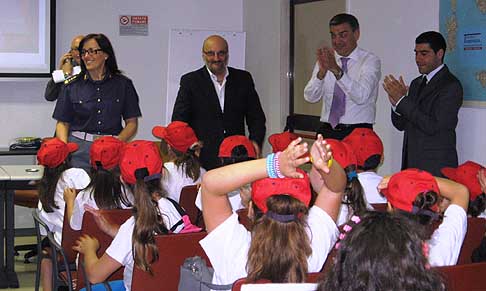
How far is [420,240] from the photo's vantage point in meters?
1.60

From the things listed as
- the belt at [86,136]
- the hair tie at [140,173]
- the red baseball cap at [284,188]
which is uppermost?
the belt at [86,136]

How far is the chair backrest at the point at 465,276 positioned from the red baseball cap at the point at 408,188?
0.30 m

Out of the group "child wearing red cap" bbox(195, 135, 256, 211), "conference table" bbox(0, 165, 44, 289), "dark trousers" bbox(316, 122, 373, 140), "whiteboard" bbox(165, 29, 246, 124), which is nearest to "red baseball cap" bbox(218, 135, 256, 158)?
"child wearing red cap" bbox(195, 135, 256, 211)

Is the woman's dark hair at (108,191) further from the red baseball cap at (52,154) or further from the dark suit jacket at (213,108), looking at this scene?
the dark suit jacket at (213,108)

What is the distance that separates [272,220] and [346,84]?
2871mm

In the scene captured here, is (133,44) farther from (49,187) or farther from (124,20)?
(49,187)

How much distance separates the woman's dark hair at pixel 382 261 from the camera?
150cm

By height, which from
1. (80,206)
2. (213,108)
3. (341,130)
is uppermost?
(213,108)

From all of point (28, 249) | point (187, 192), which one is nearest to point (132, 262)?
point (187, 192)

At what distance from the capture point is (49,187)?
4199 mm

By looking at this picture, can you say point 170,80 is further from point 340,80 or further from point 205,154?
point 340,80

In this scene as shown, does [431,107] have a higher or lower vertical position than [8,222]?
higher

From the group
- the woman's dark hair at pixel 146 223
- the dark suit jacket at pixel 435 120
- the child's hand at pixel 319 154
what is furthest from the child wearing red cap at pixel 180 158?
the child's hand at pixel 319 154

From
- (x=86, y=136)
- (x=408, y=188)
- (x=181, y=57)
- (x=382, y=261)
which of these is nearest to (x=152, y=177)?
(x=408, y=188)
